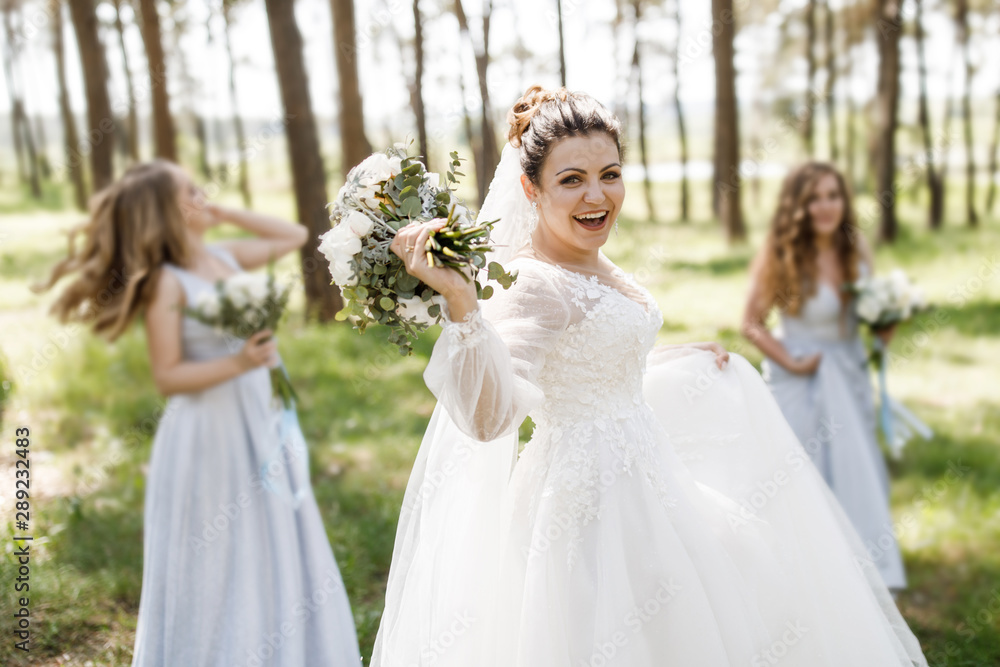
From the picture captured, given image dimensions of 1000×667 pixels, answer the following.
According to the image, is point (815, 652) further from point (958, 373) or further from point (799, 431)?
point (958, 373)

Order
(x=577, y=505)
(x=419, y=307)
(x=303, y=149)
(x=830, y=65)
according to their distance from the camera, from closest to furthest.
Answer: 1. (x=419, y=307)
2. (x=577, y=505)
3. (x=303, y=149)
4. (x=830, y=65)

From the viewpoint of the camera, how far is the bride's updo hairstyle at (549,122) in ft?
9.28

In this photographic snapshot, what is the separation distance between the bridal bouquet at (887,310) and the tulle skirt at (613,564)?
2964 millimetres

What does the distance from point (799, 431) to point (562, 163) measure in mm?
3613

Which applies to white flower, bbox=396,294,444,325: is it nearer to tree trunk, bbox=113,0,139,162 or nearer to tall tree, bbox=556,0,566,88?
tall tree, bbox=556,0,566,88

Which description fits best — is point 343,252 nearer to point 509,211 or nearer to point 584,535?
point 509,211

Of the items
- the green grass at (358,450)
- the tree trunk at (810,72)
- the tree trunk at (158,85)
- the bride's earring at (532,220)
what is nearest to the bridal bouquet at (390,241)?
the bride's earring at (532,220)

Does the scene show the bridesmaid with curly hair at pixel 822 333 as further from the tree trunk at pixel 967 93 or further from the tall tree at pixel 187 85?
the tall tree at pixel 187 85

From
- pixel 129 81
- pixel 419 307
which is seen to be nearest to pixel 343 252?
pixel 419 307

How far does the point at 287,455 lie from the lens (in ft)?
13.5

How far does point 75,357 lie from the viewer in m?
10.3

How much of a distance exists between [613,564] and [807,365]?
3.60m

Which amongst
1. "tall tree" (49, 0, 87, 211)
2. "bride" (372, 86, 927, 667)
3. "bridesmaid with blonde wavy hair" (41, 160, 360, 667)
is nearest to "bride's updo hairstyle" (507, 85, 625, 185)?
"bride" (372, 86, 927, 667)

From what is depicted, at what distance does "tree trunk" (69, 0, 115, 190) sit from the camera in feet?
40.8
